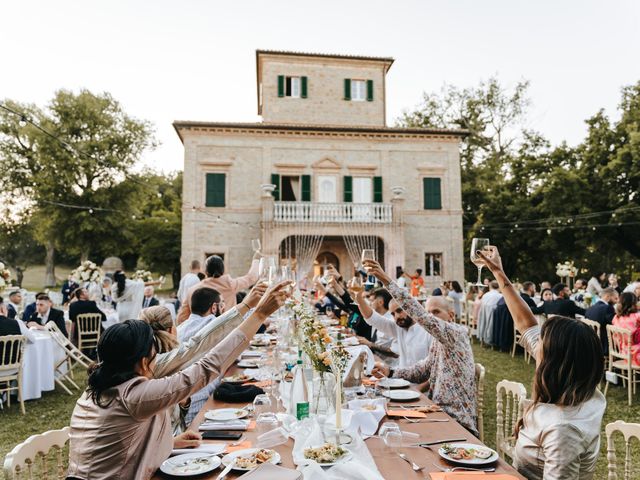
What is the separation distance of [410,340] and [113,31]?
8792mm

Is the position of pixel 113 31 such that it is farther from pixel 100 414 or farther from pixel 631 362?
pixel 631 362

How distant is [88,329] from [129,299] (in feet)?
4.82

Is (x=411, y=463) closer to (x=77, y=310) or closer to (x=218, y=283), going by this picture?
(x=218, y=283)

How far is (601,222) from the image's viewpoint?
2091 cm

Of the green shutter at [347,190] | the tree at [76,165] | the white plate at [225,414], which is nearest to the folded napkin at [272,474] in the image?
the white plate at [225,414]

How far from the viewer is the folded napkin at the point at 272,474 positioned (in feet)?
5.01

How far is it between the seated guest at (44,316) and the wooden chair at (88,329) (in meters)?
0.51

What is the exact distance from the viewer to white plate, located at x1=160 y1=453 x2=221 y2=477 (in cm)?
187

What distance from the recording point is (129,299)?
32.0 ft

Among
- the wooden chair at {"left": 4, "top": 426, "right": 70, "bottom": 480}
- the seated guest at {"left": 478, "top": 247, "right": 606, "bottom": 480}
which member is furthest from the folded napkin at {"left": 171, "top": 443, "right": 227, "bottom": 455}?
the seated guest at {"left": 478, "top": 247, "right": 606, "bottom": 480}

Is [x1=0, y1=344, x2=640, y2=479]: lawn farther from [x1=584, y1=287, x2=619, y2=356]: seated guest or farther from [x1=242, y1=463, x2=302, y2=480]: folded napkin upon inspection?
[x1=242, y1=463, x2=302, y2=480]: folded napkin

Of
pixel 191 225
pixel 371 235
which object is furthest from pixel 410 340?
pixel 191 225

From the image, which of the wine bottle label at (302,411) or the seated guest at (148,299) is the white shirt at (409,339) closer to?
the wine bottle label at (302,411)

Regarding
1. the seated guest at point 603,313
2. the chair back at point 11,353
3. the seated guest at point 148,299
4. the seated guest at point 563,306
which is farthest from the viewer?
the seated guest at point 148,299
